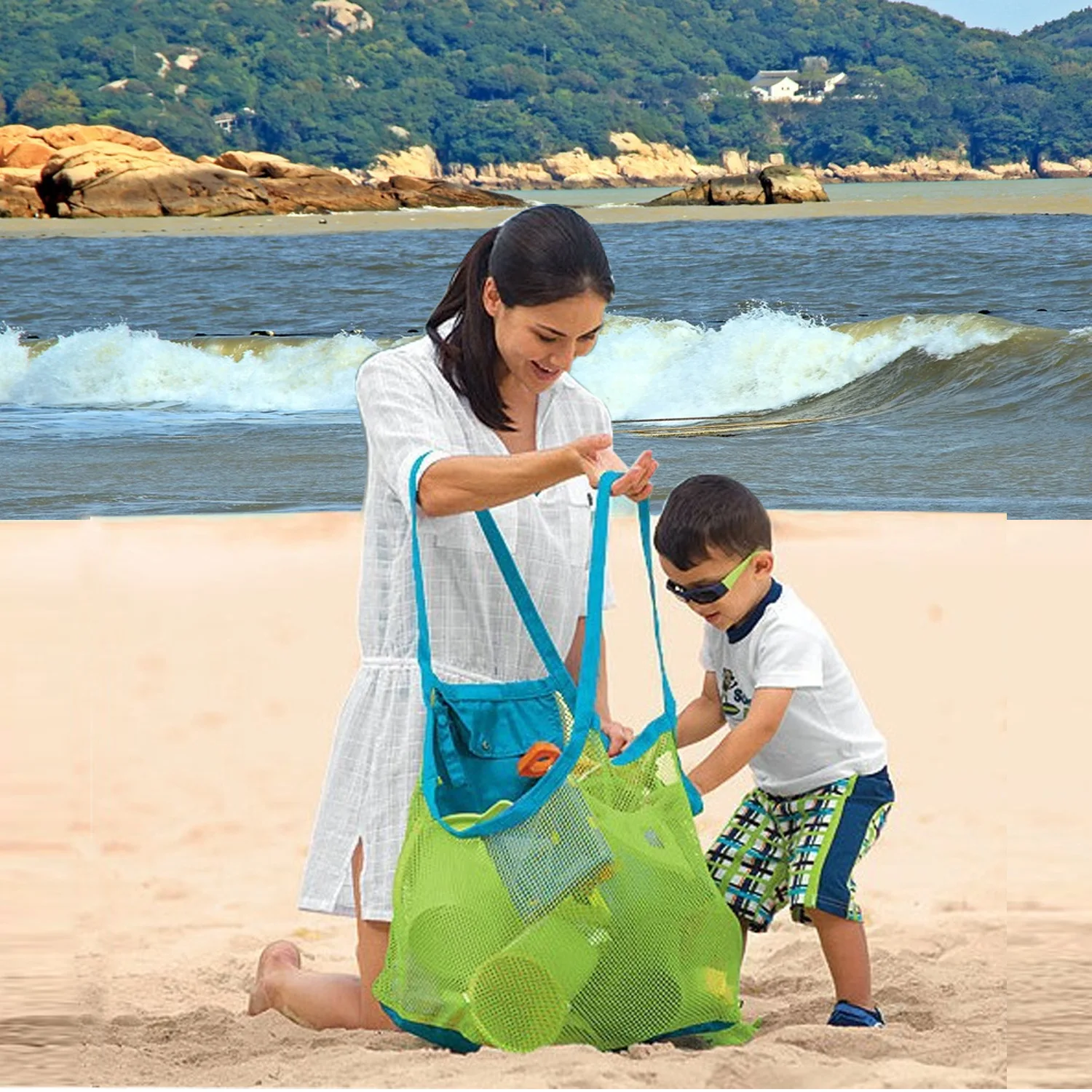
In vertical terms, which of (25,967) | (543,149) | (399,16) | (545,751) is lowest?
(25,967)

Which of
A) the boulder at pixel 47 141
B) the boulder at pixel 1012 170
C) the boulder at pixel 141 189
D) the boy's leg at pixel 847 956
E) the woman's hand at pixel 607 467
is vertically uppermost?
the boulder at pixel 1012 170

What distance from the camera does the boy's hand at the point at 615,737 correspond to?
3.18m

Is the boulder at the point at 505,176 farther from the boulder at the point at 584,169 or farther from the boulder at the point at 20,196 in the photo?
the boulder at the point at 20,196

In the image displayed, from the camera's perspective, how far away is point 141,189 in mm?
66250

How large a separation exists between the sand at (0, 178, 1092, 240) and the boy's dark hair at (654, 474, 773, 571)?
48.3m

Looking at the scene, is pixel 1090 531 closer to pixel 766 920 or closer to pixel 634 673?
pixel 634 673

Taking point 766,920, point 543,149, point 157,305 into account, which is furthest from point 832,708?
point 543,149

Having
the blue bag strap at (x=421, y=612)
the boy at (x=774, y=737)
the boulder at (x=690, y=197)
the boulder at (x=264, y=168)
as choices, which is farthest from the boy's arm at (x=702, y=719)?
the boulder at (x=264, y=168)

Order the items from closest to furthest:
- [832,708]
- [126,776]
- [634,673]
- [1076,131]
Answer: [832,708] < [126,776] < [634,673] < [1076,131]

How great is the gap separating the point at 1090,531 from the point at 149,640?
4.04m

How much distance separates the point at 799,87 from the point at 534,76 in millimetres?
17492

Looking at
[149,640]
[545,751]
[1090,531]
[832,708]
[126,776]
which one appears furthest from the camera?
[1090,531]

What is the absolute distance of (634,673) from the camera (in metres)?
5.86

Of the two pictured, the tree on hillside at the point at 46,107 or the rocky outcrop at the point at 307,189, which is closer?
the rocky outcrop at the point at 307,189
